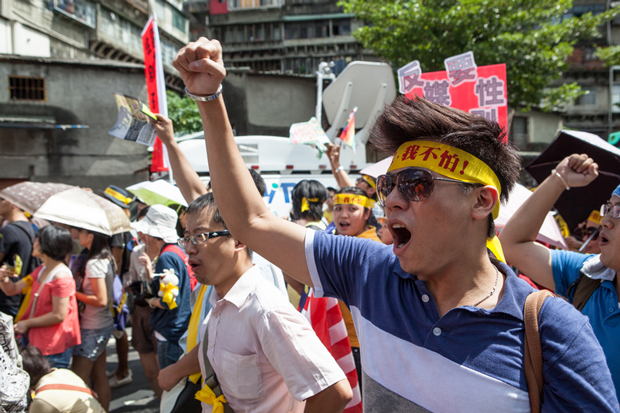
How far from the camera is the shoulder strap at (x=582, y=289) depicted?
2.05m

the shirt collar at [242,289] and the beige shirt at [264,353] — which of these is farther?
the shirt collar at [242,289]

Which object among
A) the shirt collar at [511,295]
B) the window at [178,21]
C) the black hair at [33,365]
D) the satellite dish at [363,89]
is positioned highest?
the window at [178,21]

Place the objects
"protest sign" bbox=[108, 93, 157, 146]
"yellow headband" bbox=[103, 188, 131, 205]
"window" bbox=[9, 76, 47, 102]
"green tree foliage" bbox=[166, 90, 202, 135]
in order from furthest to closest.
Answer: "green tree foliage" bbox=[166, 90, 202, 135] → "window" bbox=[9, 76, 47, 102] → "yellow headband" bbox=[103, 188, 131, 205] → "protest sign" bbox=[108, 93, 157, 146]

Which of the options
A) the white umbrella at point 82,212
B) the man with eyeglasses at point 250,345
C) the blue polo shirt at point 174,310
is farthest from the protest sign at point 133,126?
the man with eyeglasses at point 250,345

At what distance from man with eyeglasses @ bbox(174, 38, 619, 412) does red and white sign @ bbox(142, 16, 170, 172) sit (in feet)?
12.2

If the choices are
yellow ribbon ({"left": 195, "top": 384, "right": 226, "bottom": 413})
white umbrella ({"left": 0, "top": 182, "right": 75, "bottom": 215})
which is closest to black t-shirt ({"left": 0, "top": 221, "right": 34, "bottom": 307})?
white umbrella ({"left": 0, "top": 182, "right": 75, "bottom": 215})

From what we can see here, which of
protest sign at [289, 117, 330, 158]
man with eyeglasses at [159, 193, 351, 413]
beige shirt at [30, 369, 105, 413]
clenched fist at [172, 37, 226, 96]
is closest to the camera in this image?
clenched fist at [172, 37, 226, 96]

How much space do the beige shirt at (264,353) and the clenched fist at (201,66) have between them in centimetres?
93

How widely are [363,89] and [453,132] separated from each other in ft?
36.5

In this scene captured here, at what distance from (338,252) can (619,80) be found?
37.0 meters

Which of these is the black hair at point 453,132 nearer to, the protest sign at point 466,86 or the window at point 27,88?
the protest sign at point 466,86

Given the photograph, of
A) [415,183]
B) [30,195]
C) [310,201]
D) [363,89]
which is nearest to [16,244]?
[30,195]

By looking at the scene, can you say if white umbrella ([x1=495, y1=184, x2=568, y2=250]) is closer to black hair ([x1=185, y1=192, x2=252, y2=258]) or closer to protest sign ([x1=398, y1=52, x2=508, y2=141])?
protest sign ([x1=398, y1=52, x2=508, y2=141])

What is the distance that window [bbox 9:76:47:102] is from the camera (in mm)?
14906
